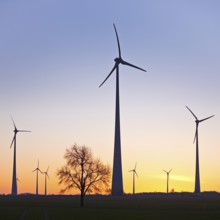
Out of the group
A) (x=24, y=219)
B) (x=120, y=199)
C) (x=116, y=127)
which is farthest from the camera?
(x=120, y=199)

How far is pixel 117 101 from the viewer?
12656 cm

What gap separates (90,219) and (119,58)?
79.2m

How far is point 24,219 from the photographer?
204 feet

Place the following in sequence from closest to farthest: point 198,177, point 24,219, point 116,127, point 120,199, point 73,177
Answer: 1. point 24,219
2. point 73,177
3. point 116,127
4. point 120,199
5. point 198,177

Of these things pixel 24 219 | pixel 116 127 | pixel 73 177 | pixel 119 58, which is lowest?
pixel 24 219

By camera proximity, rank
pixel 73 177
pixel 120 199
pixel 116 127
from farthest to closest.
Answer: pixel 120 199, pixel 116 127, pixel 73 177

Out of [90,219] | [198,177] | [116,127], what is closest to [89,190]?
[116,127]

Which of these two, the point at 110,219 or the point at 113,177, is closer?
the point at 110,219

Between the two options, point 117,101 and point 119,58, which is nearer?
point 117,101

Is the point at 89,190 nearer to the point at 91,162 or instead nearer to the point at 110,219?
the point at 91,162

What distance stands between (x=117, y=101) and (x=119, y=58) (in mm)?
17114

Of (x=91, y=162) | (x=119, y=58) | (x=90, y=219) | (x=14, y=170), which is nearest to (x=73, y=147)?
(x=91, y=162)

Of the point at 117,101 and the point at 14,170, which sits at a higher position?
the point at 117,101

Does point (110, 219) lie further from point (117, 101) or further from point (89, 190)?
point (117, 101)
